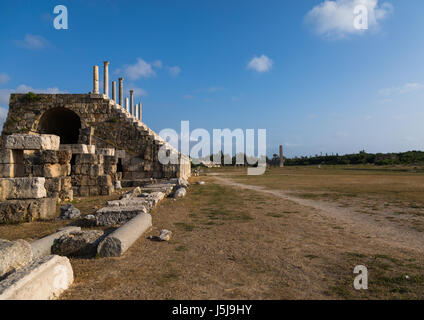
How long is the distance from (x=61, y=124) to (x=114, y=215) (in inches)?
666

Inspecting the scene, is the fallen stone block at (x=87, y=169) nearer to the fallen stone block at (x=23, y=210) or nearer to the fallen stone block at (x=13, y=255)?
the fallen stone block at (x=23, y=210)

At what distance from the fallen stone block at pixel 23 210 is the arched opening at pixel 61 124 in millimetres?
12741

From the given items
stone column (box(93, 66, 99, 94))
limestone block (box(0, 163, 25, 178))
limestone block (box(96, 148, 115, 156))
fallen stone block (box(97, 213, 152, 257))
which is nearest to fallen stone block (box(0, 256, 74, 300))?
fallen stone block (box(97, 213, 152, 257))

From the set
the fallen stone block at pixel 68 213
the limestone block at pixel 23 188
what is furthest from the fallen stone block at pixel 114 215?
the limestone block at pixel 23 188

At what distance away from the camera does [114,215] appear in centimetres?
685

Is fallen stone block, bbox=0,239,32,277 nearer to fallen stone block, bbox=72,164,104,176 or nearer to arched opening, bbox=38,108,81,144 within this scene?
fallen stone block, bbox=72,164,104,176

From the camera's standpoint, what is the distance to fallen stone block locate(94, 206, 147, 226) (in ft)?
22.1

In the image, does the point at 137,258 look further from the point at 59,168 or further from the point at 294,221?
the point at 59,168

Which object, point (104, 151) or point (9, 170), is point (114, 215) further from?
point (104, 151)

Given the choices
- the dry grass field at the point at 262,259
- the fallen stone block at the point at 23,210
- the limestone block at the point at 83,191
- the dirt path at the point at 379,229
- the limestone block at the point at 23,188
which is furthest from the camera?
the limestone block at the point at 83,191

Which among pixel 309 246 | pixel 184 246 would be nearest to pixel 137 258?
pixel 184 246

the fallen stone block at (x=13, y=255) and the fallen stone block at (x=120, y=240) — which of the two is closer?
the fallen stone block at (x=13, y=255)

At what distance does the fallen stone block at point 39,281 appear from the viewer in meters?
2.72
